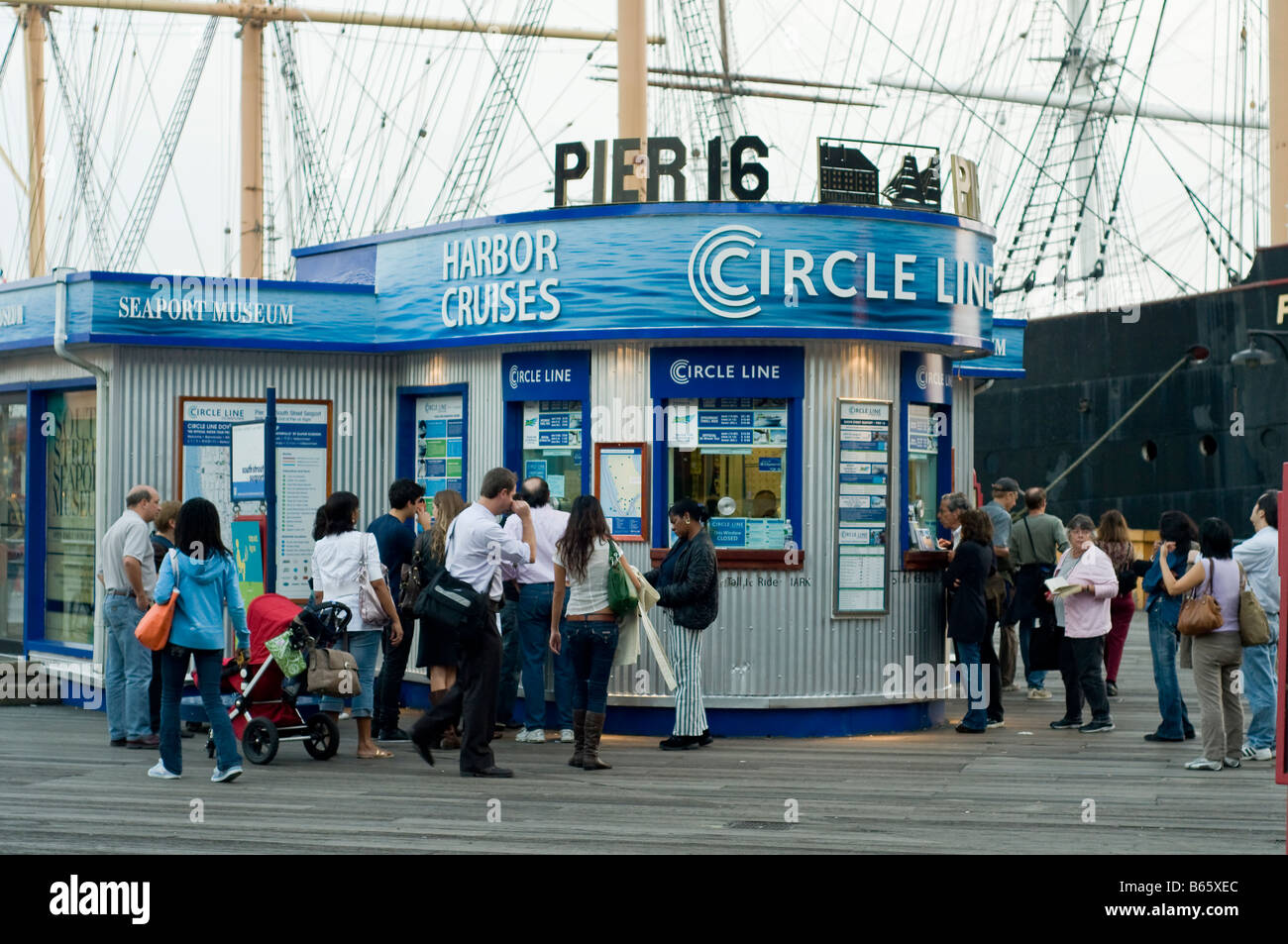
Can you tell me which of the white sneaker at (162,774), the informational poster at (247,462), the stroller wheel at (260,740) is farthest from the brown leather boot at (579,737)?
the informational poster at (247,462)

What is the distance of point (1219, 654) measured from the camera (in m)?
11.5

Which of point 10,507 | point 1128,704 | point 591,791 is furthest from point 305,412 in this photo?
point 1128,704

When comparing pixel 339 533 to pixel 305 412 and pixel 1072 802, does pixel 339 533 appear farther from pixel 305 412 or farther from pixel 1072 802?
pixel 1072 802

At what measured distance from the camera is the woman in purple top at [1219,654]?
11.5 meters

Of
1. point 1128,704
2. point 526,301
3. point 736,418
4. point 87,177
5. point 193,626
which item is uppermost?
point 87,177

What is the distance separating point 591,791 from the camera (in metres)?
→ 10.4

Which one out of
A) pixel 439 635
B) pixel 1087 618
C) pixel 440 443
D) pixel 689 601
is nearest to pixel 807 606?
pixel 689 601

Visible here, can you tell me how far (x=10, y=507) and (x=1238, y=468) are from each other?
16.3m

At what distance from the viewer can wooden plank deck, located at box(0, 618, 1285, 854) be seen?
8773 millimetres

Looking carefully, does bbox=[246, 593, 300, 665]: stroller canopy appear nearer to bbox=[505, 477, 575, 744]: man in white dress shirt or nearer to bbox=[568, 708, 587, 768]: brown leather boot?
bbox=[505, 477, 575, 744]: man in white dress shirt

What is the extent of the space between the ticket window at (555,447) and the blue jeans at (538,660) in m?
1.15

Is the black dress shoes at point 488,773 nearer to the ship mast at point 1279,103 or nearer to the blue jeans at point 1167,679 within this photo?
the blue jeans at point 1167,679

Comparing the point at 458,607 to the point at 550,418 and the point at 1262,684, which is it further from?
the point at 1262,684

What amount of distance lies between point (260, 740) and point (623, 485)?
338cm
